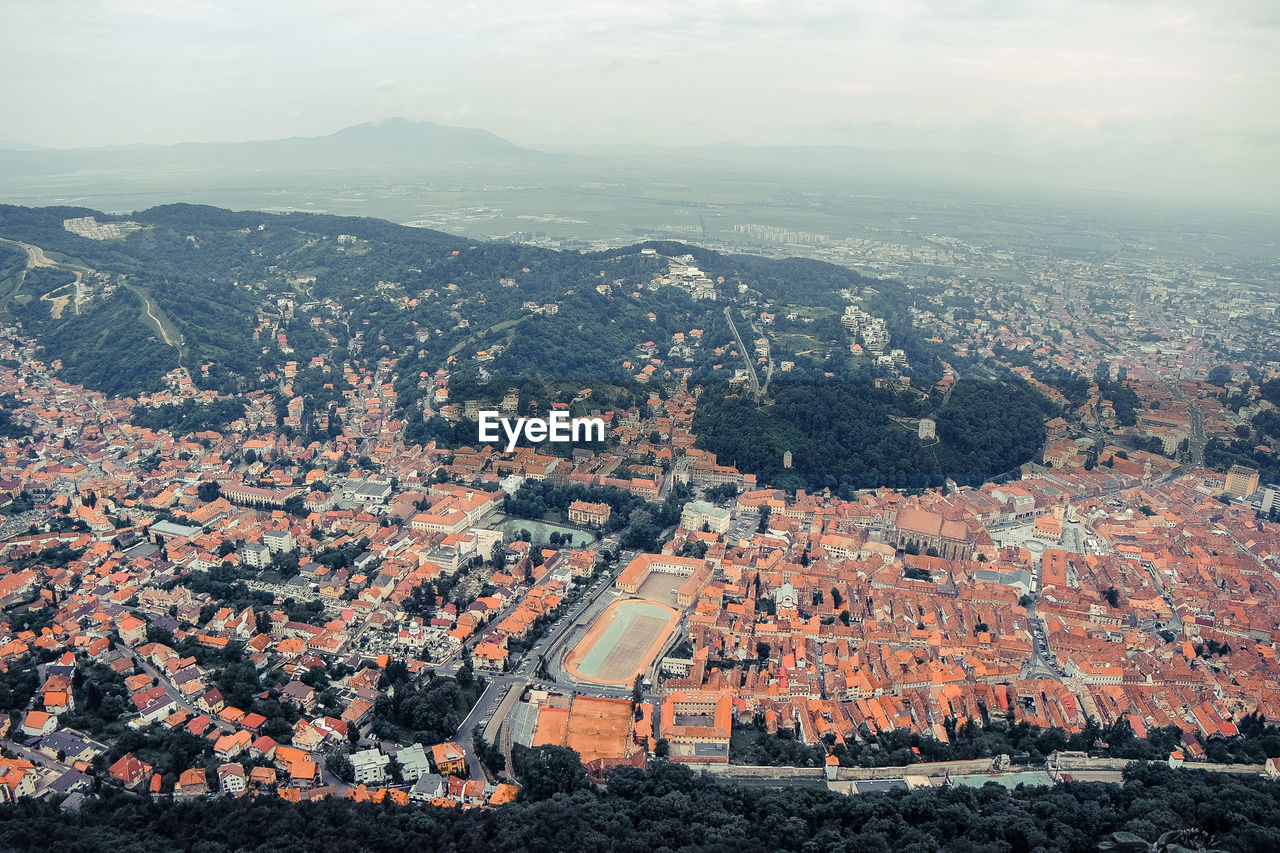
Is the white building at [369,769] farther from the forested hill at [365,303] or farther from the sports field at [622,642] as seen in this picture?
the forested hill at [365,303]

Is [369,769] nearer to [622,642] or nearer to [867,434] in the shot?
[622,642]

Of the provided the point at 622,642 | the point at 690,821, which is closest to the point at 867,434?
the point at 622,642

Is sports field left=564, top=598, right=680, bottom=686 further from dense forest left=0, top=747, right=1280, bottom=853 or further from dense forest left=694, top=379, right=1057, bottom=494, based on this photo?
dense forest left=694, top=379, right=1057, bottom=494

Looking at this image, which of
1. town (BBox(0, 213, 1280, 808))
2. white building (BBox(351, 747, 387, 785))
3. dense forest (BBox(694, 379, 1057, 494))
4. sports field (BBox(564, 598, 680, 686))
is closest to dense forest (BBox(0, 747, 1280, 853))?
town (BBox(0, 213, 1280, 808))

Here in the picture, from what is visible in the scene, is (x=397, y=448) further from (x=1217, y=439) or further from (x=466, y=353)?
(x=1217, y=439)

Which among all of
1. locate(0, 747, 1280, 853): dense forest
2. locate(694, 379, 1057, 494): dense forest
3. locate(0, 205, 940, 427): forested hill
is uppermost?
locate(0, 205, 940, 427): forested hill

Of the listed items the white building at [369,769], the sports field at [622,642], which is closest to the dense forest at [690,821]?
the white building at [369,769]

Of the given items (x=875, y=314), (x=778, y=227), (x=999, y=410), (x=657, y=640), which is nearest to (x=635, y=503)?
(x=657, y=640)
